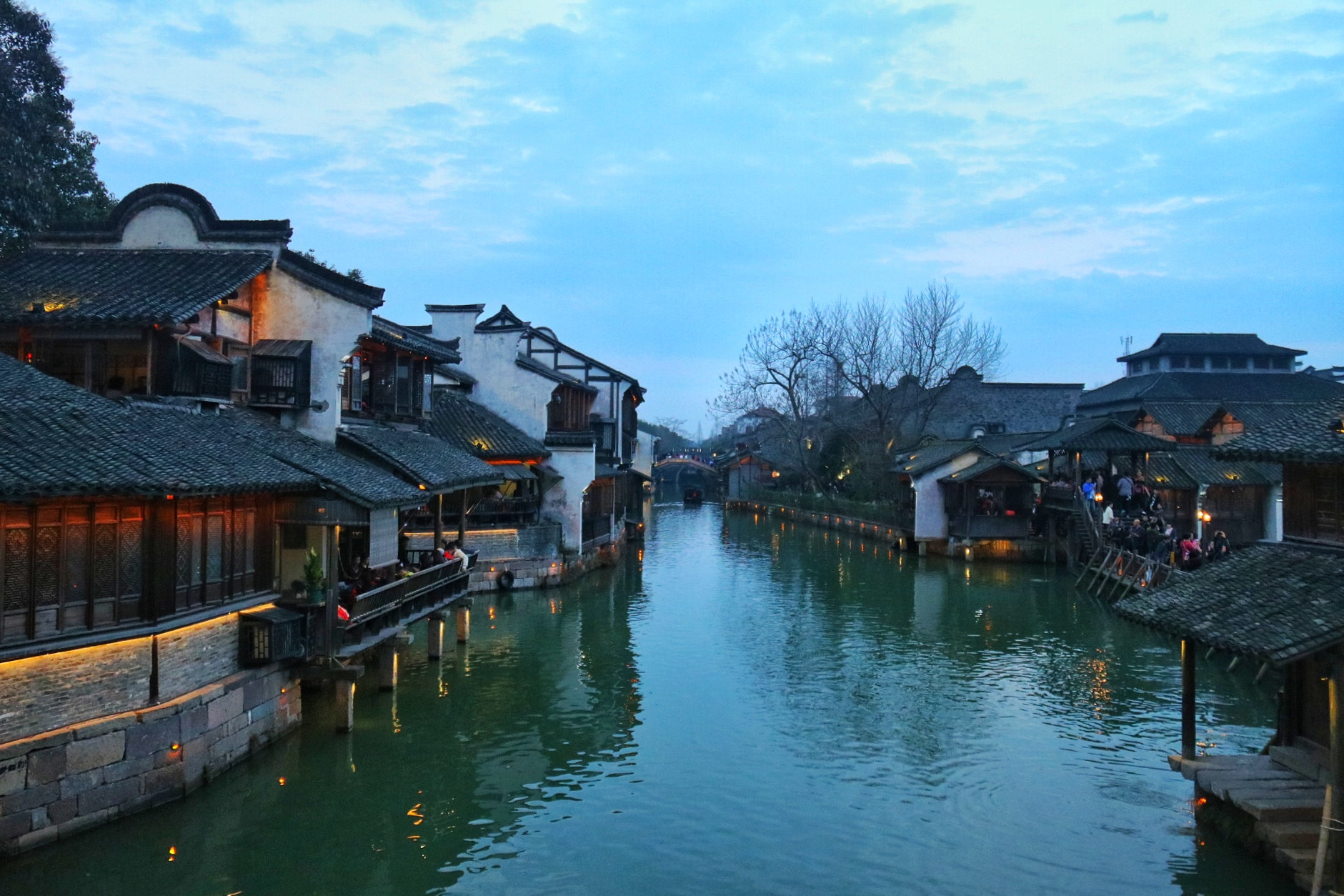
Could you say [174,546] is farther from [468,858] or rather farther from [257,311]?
[257,311]

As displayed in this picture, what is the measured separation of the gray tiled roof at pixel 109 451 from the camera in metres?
11.5

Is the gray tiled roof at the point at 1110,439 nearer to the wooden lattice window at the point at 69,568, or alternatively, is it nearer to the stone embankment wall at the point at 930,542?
the stone embankment wall at the point at 930,542

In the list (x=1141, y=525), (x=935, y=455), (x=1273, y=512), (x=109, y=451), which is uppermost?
(x=935, y=455)

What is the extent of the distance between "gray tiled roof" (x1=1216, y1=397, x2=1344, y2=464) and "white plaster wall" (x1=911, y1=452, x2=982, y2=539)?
110ft

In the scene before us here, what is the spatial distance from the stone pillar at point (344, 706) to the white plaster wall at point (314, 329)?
5.90 m

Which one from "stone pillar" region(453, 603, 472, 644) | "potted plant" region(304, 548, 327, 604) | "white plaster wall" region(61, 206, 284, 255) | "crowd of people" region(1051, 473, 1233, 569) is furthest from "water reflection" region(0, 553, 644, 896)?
"crowd of people" region(1051, 473, 1233, 569)

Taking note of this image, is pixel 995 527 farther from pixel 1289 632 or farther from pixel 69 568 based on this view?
pixel 69 568

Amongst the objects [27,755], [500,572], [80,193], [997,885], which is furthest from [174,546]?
[80,193]

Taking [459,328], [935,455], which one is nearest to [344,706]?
[459,328]

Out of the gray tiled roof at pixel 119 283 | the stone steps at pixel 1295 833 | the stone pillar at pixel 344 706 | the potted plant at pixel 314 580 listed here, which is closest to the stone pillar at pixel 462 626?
the stone pillar at pixel 344 706

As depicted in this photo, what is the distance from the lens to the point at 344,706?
18047mm

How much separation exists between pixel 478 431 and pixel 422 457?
39.8 ft

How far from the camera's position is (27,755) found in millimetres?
11758

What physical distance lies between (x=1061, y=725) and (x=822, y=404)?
54.4m
